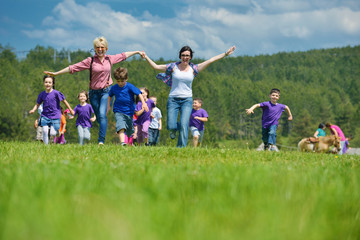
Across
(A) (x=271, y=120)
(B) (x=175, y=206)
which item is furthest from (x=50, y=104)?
(B) (x=175, y=206)

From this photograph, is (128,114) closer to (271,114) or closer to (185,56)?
(185,56)

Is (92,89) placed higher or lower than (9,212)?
higher

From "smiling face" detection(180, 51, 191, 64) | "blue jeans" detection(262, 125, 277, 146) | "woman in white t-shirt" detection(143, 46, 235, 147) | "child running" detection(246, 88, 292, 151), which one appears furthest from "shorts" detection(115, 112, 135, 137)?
"blue jeans" detection(262, 125, 277, 146)

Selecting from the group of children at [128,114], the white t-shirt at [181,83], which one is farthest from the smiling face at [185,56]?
the group of children at [128,114]

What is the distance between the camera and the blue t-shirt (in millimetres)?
9672

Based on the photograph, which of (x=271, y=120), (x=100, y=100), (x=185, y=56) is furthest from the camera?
(x=271, y=120)

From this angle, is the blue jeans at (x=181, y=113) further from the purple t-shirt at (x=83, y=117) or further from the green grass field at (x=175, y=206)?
the green grass field at (x=175, y=206)

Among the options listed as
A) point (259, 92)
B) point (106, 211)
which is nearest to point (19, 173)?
point (106, 211)

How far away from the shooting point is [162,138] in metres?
84.2

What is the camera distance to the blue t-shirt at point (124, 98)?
9.67 m

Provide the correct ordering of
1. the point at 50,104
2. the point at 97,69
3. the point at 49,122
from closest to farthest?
the point at 97,69, the point at 50,104, the point at 49,122

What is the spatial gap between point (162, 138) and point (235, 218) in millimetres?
82364

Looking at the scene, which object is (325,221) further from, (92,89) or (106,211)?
(92,89)

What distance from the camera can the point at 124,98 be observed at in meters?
9.66
